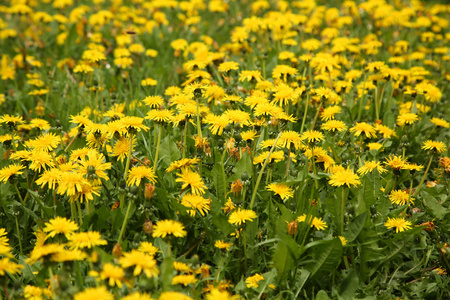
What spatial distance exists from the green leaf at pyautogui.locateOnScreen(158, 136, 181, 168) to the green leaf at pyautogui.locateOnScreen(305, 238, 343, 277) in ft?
3.24

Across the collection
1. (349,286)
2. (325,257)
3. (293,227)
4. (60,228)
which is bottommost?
(349,286)

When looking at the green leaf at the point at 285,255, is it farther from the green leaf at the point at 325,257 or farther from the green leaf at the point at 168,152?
the green leaf at the point at 168,152

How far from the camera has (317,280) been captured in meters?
2.15

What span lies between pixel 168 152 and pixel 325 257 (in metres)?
1.10

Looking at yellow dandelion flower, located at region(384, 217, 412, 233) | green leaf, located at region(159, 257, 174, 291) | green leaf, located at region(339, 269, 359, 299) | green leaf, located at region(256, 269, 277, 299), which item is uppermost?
green leaf, located at region(159, 257, 174, 291)

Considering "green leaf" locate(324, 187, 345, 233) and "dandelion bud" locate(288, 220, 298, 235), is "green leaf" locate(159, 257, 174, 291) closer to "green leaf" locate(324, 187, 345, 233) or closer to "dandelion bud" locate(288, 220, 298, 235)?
"dandelion bud" locate(288, 220, 298, 235)

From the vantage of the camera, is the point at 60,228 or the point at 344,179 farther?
the point at 344,179

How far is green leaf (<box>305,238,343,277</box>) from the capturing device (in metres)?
2.05

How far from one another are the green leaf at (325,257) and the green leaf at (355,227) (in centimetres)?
13

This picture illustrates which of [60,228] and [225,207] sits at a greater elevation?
[60,228]

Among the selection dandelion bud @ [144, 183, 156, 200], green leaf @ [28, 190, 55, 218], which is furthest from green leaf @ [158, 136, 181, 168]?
green leaf @ [28, 190, 55, 218]

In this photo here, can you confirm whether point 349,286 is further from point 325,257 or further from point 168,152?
point 168,152

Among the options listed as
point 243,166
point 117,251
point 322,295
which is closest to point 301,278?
point 322,295

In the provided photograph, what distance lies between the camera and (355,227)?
2.17 meters
